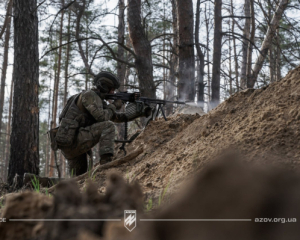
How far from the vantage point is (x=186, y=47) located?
6.76m

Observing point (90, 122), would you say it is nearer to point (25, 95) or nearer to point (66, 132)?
point (66, 132)

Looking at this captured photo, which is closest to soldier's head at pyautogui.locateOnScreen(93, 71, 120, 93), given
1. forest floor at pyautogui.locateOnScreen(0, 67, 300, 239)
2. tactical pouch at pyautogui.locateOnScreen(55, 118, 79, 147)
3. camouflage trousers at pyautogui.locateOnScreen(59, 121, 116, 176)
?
camouflage trousers at pyautogui.locateOnScreen(59, 121, 116, 176)

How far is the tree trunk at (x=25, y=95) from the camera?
5414 millimetres

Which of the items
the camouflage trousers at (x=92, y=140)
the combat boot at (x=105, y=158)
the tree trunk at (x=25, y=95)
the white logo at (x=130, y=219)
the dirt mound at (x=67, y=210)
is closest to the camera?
the white logo at (x=130, y=219)

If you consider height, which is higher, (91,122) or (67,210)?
(91,122)

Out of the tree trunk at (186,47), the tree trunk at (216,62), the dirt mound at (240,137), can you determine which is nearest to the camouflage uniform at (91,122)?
the dirt mound at (240,137)

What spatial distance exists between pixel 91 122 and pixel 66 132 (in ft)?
1.57

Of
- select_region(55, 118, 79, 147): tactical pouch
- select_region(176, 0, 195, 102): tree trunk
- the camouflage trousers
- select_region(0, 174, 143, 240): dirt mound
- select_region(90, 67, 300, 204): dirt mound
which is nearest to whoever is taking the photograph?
select_region(0, 174, 143, 240): dirt mound

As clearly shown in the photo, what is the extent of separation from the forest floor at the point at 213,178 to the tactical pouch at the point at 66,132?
1.14 m

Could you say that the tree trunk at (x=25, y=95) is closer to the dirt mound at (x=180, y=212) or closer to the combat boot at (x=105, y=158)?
the combat boot at (x=105, y=158)

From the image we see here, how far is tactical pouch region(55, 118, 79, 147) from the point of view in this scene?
15.9ft

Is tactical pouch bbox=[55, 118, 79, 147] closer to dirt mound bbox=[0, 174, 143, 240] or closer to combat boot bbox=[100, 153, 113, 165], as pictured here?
combat boot bbox=[100, 153, 113, 165]

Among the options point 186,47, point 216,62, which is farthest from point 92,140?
point 216,62

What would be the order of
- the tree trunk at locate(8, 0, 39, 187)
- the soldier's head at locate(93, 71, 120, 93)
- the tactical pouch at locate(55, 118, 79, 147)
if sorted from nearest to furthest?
the tactical pouch at locate(55, 118, 79, 147) < the soldier's head at locate(93, 71, 120, 93) < the tree trunk at locate(8, 0, 39, 187)
